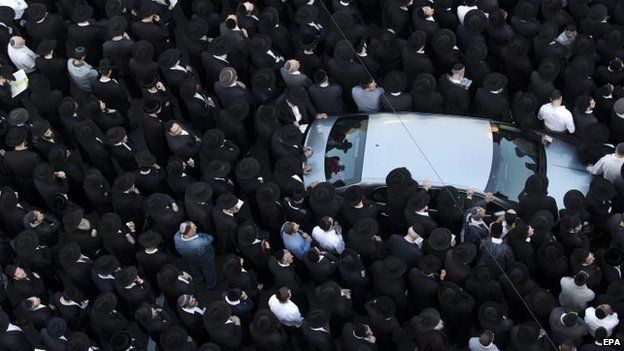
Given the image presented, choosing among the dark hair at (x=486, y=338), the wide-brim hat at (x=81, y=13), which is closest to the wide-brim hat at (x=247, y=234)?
the dark hair at (x=486, y=338)

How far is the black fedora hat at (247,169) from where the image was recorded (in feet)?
36.9

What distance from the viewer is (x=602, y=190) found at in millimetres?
10664

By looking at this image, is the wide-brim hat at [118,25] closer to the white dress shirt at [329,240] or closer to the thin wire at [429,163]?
the thin wire at [429,163]

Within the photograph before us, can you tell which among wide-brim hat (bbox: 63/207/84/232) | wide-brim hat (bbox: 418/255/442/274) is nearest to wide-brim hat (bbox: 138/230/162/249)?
wide-brim hat (bbox: 63/207/84/232)

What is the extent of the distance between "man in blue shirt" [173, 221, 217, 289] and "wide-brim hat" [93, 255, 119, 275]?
772 millimetres

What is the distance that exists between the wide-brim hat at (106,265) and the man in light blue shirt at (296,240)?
5.92 feet

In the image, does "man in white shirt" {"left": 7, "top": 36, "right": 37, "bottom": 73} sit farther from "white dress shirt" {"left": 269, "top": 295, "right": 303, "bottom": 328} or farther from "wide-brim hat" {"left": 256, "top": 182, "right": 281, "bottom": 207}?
"white dress shirt" {"left": 269, "top": 295, "right": 303, "bottom": 328}

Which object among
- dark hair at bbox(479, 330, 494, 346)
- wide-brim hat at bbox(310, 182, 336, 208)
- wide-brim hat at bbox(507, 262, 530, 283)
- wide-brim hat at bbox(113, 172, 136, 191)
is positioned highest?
wide-brim hat at bbox(507, 262, 530, 283)

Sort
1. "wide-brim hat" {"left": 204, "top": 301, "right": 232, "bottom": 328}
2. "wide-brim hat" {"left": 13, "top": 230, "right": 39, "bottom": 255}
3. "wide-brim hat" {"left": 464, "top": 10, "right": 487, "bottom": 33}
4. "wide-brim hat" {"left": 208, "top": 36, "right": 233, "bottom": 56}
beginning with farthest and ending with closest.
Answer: "wide-brim hat" {"left": 208, "top": 36, "right": 233, "bottom": 56}
"wide-brim hat" {"left": 464, "top": 10, "right": 487, "bottom": 33}
"wide-brim hat" {"left": 13, "top": 230, "right": 39, "bottom": 255}
"wide-brim hat" {"left": 204, "top": 301, "right": 232, "bottom": 328}

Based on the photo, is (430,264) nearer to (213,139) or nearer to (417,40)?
(213,139)

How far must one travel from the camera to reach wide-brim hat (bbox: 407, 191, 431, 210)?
10641mm

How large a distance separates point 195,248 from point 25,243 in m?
1.79

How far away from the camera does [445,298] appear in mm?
10047

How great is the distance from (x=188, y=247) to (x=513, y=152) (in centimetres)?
379
